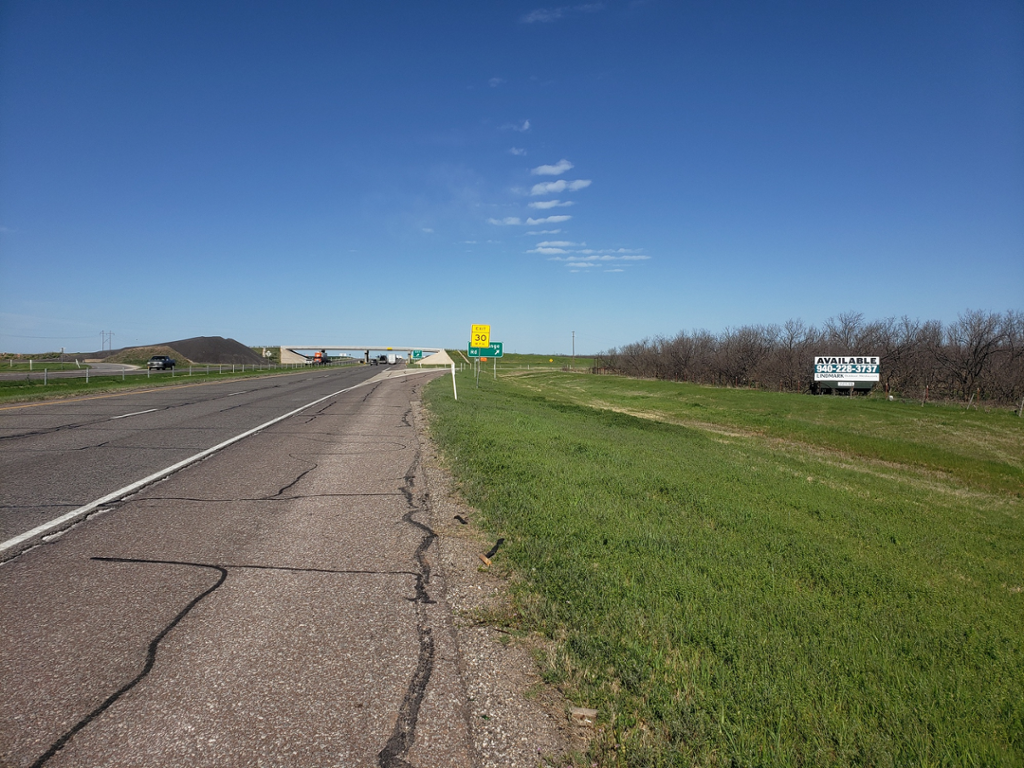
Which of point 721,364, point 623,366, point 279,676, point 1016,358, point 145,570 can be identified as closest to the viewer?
point 279,676

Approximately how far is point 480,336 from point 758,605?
2546cm

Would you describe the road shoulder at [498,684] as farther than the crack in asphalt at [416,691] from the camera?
Yes

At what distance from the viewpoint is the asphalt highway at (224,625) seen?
9.11ft

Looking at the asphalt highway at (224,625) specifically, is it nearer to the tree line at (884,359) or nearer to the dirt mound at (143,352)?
the tree line at (884,359)

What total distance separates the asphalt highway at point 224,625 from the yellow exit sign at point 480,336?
68.4ft

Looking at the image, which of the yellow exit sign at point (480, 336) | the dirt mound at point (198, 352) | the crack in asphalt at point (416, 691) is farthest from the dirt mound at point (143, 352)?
the crack in asphalt at point (416, 691)

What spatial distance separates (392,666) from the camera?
3.44 m

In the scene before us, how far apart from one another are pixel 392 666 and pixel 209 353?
11581cm

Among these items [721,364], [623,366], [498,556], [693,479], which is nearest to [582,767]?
[498,556]

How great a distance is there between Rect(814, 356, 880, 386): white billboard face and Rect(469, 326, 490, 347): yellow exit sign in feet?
100

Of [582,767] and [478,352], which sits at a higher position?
[478,352]

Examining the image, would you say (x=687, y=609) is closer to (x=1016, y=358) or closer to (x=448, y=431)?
(x=448, y=431)

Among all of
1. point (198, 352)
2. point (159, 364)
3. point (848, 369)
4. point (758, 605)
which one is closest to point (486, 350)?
point (758, 605)

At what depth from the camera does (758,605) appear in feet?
14.8
